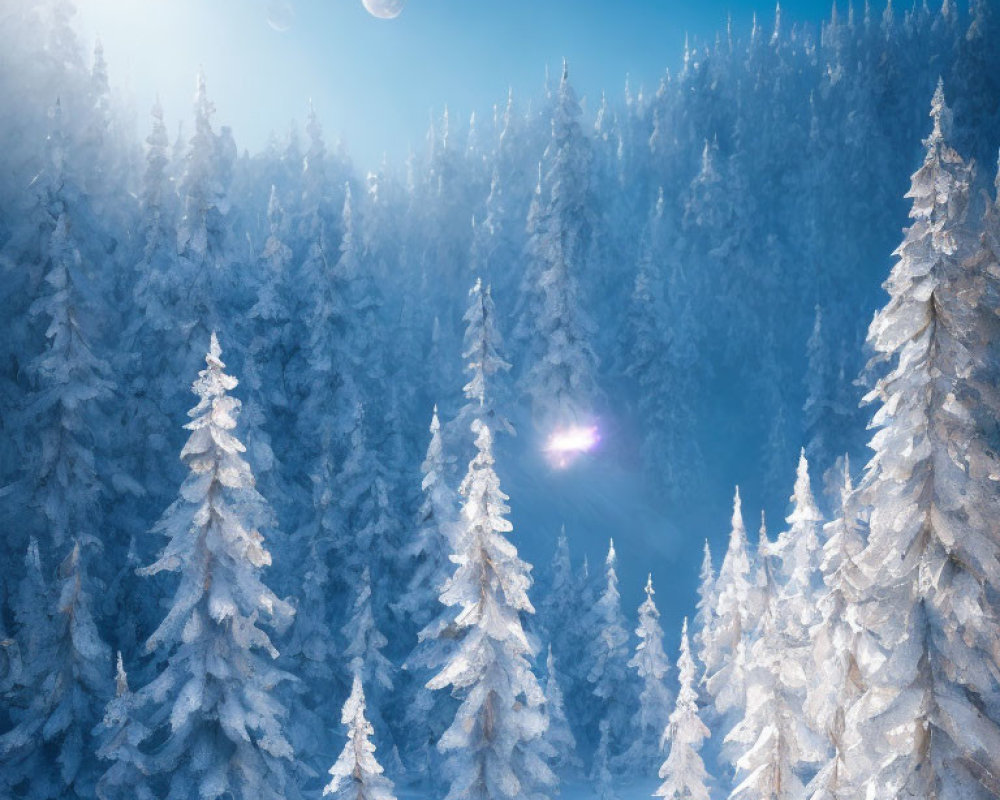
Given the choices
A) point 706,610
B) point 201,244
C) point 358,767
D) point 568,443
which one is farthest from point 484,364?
point 358,767

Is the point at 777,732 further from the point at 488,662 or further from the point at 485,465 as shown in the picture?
the point at 485,465

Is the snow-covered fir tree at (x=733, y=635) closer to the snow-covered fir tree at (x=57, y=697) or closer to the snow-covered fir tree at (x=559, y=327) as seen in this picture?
the snow-covered fir tree at (x=559, y=327)

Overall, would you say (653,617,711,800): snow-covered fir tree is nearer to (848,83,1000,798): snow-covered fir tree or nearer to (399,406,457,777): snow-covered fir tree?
(399,406,457,777): snow-covered fir tree

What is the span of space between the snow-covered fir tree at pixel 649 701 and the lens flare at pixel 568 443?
18.1 metres

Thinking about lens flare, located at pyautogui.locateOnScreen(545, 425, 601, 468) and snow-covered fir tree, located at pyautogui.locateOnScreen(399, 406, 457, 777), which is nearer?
snow-covered fir tree, located at pyautogui.locateOnScreen(399, 406, 457, 777)

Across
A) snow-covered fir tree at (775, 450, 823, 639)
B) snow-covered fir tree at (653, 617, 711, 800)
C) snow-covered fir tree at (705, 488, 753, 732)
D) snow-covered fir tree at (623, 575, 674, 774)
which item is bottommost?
snow-covered fir tree at (623, 575, 674, 774)

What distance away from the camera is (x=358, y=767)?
14.9m

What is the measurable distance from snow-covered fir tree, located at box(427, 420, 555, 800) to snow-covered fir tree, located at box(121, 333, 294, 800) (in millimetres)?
4352

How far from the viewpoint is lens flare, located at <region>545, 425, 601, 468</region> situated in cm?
5209

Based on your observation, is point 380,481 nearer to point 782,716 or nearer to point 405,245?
point 782,716

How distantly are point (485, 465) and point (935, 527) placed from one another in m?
10.8

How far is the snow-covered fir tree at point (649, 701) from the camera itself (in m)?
35.2

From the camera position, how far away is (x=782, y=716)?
15.9 meters

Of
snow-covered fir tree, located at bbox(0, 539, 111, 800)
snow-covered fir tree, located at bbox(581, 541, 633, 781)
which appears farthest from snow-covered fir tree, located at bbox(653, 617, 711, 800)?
snow-covered fir tree, located at bbox(0, 539, 111, 800)
